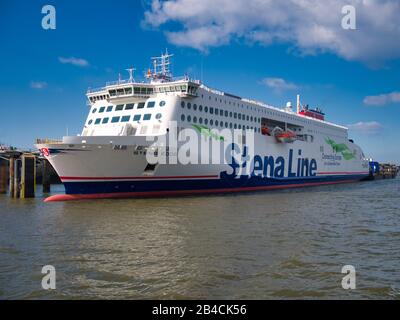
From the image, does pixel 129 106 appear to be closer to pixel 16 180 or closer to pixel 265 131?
pixel 16 180

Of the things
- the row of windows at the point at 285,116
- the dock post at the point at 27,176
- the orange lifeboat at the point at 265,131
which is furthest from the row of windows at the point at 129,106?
the orange lifeboat at the point at 265,131

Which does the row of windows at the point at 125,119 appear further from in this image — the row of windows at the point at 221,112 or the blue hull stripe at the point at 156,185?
the blue hull stripe at the point at 156,185

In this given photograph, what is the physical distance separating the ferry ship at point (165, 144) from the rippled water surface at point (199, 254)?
13.3 ft

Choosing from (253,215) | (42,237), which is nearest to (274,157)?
(253,215)

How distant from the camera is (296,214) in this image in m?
14.4

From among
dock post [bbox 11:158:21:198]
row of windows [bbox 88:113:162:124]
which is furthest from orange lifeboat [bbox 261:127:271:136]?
dock post [bbox 11:158:21:198]

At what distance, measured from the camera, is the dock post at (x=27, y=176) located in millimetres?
21812

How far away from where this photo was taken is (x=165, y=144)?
19719mm

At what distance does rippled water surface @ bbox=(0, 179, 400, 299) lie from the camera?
5996 millimetres

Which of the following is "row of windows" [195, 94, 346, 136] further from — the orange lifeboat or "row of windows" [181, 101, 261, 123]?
the orange lifeboat

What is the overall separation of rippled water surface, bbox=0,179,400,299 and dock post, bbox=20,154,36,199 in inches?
305
